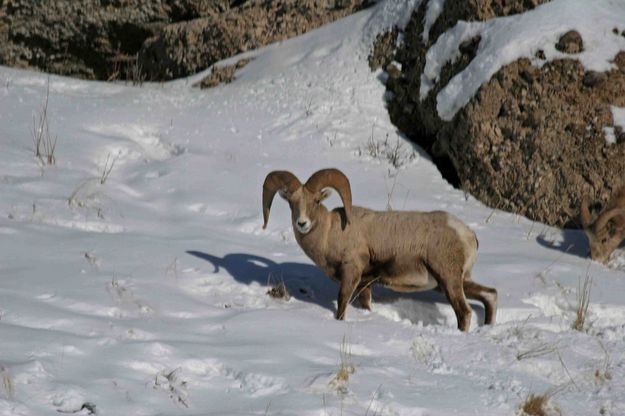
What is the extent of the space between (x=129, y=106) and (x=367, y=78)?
9.33 ft

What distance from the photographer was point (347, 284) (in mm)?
7457

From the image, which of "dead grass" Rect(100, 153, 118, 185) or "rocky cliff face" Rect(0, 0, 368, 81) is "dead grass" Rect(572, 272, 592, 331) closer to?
"dead grass" Rect(100, 153, 118, 185)

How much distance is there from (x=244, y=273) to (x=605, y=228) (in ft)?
11.6

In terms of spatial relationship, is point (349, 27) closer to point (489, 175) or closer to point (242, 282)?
point (489, 175)

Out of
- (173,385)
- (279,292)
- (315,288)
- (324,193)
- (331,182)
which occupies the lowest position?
(315,288)

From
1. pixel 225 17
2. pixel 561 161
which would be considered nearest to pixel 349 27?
pixel 225 17

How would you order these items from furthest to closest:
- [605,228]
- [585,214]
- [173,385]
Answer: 1. [585,214]
2. [605,228]
3. [173,385]

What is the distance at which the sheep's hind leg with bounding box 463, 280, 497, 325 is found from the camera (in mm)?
7422

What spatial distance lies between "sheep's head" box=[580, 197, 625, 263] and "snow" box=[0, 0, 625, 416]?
0.22 m

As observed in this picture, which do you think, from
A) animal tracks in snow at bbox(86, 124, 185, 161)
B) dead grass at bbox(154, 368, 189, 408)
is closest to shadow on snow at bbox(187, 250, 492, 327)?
dead grass at bbox(154, 368, 189, 408)

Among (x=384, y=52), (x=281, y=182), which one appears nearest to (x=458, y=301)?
(x=281, y=182)

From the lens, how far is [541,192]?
389 inches

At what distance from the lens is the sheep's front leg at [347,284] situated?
7305mm

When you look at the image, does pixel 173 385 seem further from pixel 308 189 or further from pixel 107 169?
pixel 107 169
